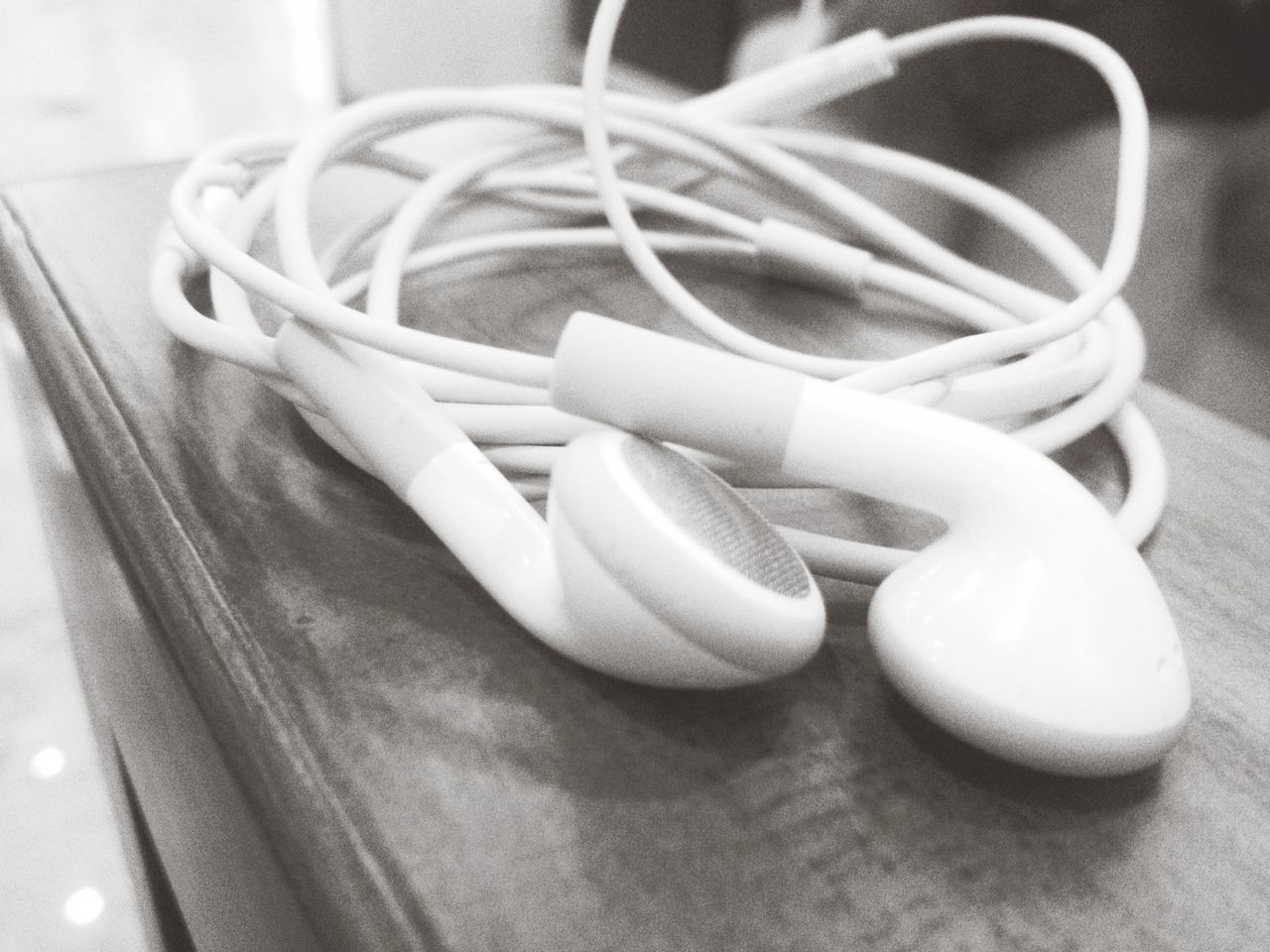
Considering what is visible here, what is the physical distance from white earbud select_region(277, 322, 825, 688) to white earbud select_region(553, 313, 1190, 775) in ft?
0.04

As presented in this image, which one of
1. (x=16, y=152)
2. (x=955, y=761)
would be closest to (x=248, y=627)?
(x=955, y=761)

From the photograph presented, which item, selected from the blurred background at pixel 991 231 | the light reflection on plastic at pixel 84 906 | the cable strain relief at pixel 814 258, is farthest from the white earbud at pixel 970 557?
the light reflection on plastic at pixel 84 906

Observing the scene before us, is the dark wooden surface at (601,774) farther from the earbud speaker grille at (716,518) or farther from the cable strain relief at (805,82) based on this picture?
the cable strain relief at (805,82)

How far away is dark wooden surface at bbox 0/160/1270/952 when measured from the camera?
0.17m

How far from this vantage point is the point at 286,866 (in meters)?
0.19

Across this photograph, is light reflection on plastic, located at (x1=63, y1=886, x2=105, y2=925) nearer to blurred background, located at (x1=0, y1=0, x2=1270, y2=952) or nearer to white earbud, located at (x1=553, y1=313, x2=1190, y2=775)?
blurred background, located at (x1=0, y1=0, x2=1270, y2=952)

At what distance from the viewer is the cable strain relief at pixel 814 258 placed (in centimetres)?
38

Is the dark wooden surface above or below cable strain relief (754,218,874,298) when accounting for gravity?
below

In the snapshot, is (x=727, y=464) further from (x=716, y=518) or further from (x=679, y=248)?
(x=679, y=248)

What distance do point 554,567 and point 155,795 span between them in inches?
10.6

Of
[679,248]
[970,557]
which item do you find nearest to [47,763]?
[679,248]

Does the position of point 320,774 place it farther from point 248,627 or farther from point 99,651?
point 99,651

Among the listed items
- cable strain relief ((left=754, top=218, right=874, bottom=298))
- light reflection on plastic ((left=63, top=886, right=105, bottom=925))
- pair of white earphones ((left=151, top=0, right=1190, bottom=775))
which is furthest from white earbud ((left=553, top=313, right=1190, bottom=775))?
light reflection on plastic ((left=63, top=886, right=105, bottom=925))

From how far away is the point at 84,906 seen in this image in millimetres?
601
